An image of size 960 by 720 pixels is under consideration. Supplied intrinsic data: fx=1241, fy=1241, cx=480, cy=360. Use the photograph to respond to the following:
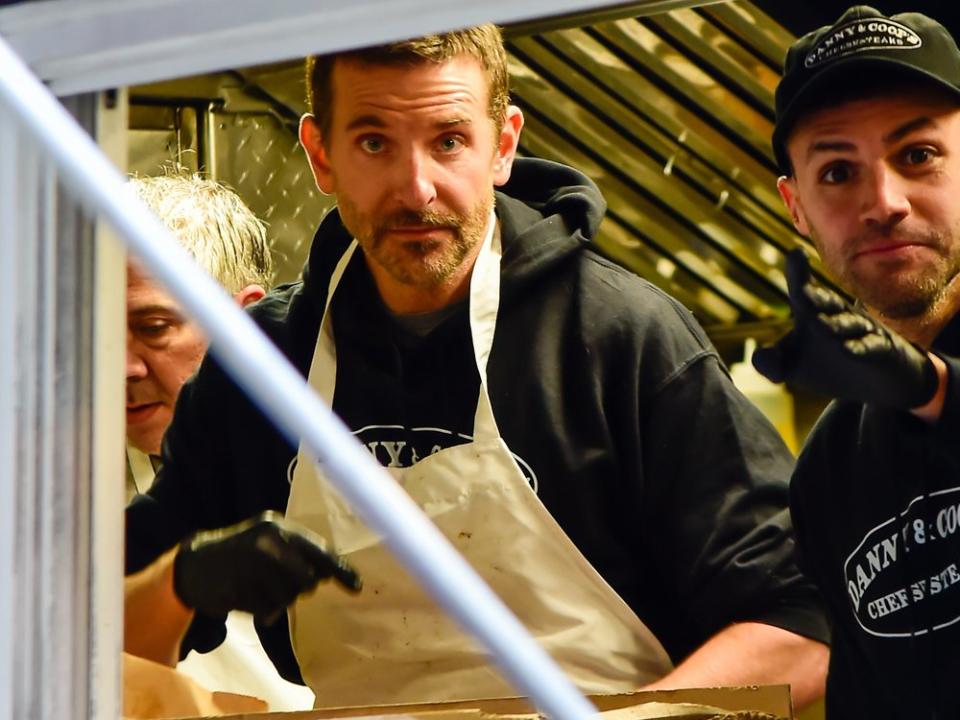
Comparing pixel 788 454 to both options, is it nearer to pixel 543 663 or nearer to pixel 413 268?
pixel 413 268

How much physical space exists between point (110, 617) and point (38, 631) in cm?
5

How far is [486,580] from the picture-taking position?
4.27ft

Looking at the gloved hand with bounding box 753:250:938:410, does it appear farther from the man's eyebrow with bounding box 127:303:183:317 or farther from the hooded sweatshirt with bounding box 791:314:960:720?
the man's eyebrow with bounding box 127:303:183:317

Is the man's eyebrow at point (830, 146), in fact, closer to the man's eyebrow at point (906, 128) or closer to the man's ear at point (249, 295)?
the man's eyebrow at point (906, 128)

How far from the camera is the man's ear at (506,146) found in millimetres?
1390

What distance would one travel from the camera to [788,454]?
1.30m

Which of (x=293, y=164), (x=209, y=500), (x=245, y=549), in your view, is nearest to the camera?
(x=245, y=549)

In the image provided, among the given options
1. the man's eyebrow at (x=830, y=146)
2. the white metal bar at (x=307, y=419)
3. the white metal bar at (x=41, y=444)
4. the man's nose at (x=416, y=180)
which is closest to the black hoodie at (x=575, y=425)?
the man's nose at (x=416, y=180)

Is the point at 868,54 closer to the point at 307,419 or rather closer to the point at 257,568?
the point at 257,568

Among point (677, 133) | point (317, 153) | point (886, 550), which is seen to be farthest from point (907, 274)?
point (677, 133)

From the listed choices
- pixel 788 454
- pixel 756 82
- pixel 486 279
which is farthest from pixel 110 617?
pixel 756 82

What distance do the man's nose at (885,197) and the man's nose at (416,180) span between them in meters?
0.45

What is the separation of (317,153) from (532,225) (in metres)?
0.27

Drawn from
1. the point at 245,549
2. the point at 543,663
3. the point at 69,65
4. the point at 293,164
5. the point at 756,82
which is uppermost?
the point at 756,82
